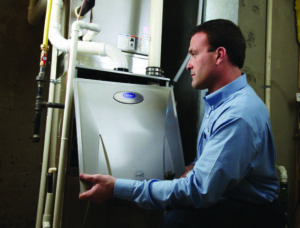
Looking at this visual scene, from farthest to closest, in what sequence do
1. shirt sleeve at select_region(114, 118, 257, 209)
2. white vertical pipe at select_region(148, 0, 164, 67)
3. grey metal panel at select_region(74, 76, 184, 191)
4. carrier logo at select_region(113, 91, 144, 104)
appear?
1. white vertical pipe at select_region(148, 0, 164, 67)
2. carrier logo at select_region(113, 91, 144, 104)
3. grey metal panel at select_region(74, 76, 184, 191)
4. shirt sleeve at select_region(114, 118, 257, 209)

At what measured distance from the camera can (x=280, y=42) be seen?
6.27 ft

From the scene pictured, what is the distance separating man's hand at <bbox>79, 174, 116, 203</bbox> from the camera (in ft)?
3.22

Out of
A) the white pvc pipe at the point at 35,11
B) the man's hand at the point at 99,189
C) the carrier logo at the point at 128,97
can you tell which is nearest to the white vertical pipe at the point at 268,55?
the carrier logo at the point at 128,97

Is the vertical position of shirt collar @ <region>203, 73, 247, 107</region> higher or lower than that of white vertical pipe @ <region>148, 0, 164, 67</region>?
lower

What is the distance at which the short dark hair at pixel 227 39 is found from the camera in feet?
3.90

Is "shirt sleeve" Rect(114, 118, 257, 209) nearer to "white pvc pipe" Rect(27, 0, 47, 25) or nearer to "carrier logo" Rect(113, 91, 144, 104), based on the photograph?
"carrier logo" Rect(113, 91, 144, 104)

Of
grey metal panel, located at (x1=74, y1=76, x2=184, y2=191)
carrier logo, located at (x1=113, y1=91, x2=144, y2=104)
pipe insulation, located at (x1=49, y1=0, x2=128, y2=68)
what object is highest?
pipe insulation, located at (x1=49, y1=0, x2=128, y2=68)

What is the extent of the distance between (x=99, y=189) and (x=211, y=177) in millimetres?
410

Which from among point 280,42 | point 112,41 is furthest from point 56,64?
point 280,42

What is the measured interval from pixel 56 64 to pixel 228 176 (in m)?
1.37

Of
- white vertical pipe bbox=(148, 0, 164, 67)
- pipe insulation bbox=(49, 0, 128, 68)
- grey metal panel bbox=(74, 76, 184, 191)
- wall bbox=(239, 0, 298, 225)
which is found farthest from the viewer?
wall bbox=(239, 0, 298, 225)

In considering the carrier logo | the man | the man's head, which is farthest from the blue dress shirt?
the carrier logo

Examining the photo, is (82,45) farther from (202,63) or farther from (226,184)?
(226,184)

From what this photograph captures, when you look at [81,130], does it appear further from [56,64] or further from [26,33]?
[26,33]
